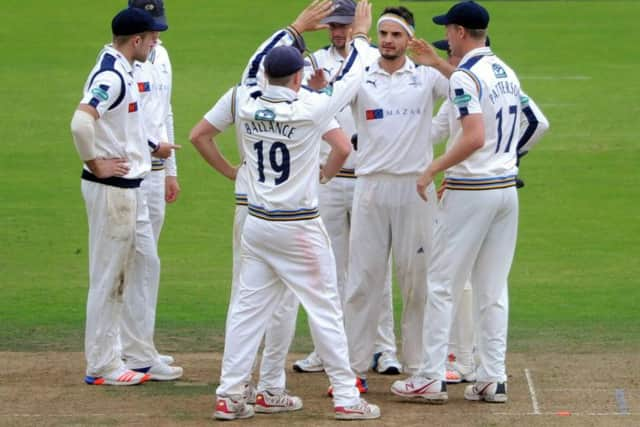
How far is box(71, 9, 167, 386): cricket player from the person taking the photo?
866 cm

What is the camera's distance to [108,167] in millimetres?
8625

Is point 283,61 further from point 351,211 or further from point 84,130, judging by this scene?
point 351,211

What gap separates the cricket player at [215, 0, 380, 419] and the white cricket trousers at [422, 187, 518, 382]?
67 centimetres

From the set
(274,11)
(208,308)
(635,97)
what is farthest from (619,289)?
(274,11)

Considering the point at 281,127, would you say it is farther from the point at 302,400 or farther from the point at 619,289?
the point at 619,289

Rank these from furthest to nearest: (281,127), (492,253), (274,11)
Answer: (274,11)
(492,253)
(281,127)

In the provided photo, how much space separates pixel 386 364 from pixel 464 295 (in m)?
0.72

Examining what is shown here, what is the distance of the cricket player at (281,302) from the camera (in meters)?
8.21

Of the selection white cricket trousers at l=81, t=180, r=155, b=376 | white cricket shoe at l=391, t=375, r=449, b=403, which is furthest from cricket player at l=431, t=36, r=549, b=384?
white cricket trousers at l=81, t=180, r=155, b=376

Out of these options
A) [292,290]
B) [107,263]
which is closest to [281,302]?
[292,290]

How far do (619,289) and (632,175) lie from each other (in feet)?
17.8

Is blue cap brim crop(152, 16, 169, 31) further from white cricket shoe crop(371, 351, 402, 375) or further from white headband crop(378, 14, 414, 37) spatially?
white cricket shoe crop(371, 351, 402, 375)

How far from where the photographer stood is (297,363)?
9.33m

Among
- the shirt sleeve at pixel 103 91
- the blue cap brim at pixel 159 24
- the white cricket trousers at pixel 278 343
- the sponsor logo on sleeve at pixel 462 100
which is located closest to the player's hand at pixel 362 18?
the sponsor logo on sleeve at pixel 462 100
